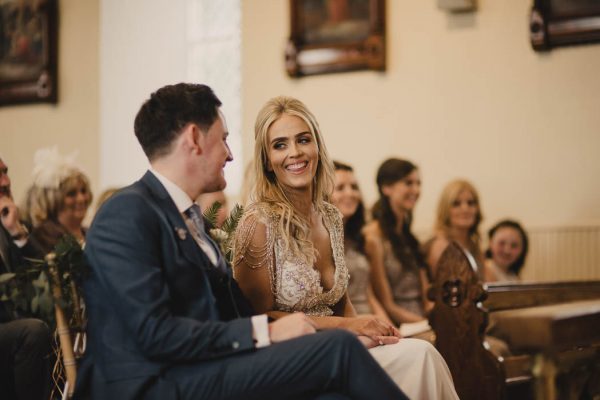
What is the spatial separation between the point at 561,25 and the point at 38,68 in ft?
19.0

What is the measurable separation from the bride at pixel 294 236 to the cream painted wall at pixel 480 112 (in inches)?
176

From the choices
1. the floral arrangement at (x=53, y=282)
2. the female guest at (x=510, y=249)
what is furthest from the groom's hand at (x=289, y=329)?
the female guest at (x=510, y=249)

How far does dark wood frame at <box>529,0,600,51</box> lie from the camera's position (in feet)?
24.4

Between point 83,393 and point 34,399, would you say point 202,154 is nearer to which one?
point 83,393

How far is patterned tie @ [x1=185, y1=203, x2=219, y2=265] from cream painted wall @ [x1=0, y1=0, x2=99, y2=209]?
291 inches

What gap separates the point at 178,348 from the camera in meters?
2.39

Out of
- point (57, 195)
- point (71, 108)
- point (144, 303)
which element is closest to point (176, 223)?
point (144, 303)

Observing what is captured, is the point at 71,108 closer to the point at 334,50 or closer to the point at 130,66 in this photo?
the point at 130,66

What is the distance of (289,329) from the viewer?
2510mm

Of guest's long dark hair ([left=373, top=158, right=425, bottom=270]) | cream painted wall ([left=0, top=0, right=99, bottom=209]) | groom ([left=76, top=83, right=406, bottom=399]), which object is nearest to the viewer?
groom ([left=76, top=83, right=406, bottom=399])

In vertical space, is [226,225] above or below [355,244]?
above

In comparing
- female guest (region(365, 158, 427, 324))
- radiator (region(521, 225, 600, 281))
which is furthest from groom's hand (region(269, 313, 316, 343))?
radiator (region(521, 225, 600, 281))

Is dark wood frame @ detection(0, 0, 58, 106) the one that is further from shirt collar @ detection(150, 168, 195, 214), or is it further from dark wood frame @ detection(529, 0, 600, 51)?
shirt collar @ detection(150, 168, 195, 214)

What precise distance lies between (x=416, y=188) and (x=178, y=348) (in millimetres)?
3989
